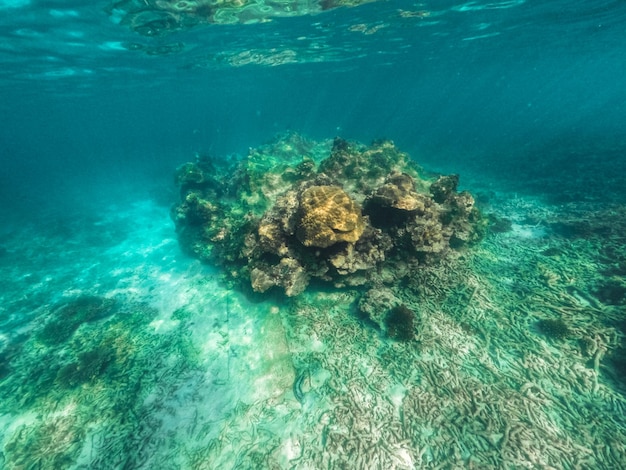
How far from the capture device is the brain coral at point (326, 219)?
8320mm

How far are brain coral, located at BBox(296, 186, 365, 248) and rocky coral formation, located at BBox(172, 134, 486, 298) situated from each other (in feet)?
0.10

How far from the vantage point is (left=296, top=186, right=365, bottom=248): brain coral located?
8.32 m

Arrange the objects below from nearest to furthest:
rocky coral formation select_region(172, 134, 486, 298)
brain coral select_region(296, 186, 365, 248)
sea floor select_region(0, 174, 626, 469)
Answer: sea floor select_region(0, 174, 626, 469) → brain coral select_region(296, 186, 365, 248) → rocky coral formation select_region(172, 134, 486, 298)

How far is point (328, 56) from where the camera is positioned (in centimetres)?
3834

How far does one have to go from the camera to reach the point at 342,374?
837cm

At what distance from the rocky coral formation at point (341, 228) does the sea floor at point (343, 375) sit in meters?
1.03

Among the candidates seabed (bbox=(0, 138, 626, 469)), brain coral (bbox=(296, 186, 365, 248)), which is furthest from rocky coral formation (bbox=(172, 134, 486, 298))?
seabed (bbox=(0, 138, 626, 469))

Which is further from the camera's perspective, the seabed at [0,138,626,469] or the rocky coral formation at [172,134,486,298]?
the rocky coral formation at [172,134,486,298]

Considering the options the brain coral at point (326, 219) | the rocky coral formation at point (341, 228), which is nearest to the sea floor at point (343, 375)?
the rocky coral formation at point (341, 228)

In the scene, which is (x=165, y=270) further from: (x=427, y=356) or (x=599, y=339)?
(x=599, y=339)

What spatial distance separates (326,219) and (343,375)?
4.54 m

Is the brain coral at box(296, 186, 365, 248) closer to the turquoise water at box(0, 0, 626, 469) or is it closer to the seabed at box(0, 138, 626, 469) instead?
the turquoise water at box(0, 0, 626, 469)

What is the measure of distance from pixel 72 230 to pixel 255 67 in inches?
1224

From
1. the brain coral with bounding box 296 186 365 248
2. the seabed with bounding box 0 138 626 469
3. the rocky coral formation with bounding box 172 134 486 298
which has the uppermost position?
the brain coral with bounding box 296 186 365 248
